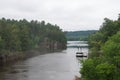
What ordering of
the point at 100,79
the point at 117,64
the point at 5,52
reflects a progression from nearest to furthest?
the point at 100,79 < the point at 117,64 < the point at 5,52

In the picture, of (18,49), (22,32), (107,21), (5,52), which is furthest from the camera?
(22,32)

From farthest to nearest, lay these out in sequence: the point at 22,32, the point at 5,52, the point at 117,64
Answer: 1. the point at 22,32
2. the point at 5,52
3. the point at 117,64

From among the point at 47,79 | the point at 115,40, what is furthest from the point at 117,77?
the point at 47,79

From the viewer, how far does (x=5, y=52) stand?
4528 inches

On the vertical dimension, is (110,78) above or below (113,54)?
below

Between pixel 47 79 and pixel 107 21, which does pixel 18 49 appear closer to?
pixel 107 21

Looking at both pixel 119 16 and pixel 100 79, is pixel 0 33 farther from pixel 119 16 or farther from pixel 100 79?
pixel 100 79

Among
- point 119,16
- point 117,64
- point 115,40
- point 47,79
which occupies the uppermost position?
point 119,16

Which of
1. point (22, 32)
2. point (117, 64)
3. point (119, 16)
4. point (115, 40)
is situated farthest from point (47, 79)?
point (22, 32)

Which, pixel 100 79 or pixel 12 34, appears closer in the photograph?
pixel 100 79

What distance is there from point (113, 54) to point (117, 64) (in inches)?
63.1

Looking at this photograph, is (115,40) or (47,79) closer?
(115,40)

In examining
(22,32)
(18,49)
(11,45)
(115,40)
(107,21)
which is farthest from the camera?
(22,32)

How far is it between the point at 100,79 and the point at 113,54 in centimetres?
534
